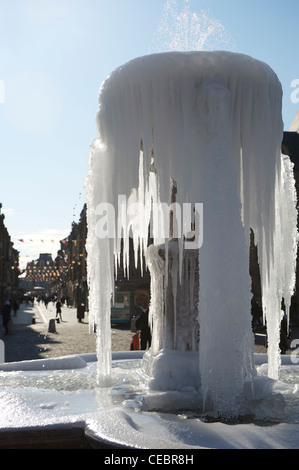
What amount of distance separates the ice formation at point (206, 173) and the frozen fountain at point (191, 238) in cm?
1

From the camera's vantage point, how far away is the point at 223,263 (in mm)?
5598

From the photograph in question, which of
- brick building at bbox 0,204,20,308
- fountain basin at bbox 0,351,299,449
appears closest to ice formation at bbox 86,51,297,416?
fountain basin at bbox 0,351,299,449

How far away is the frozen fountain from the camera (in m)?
5.43

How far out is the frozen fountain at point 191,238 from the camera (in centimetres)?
543

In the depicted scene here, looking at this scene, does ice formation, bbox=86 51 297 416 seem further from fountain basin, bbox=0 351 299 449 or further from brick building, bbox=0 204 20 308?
brick building, bbox=0 204 20 308

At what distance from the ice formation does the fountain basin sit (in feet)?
1.34

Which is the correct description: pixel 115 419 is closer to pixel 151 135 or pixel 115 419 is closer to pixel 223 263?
pixel 223 263

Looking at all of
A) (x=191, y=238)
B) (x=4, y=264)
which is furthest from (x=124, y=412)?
(x=4, y=264)

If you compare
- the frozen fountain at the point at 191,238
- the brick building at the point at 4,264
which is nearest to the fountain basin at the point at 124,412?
the frozen fountain at the point at 191,238

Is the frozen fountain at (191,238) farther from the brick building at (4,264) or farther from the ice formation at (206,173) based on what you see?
the brick building at (4,264)
